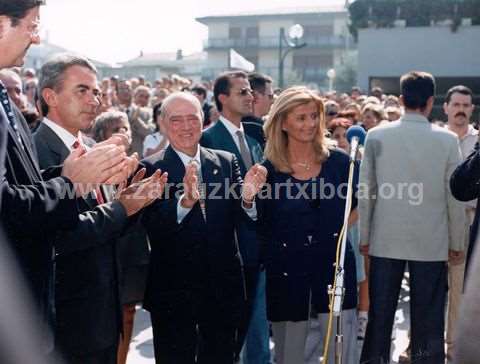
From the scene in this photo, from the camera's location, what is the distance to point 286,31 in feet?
203

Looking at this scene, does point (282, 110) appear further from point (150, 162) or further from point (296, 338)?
point (296, 338)

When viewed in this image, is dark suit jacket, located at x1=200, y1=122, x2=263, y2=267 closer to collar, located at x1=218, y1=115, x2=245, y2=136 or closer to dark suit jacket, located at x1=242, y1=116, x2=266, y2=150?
collar, located at x1=218, y1=115, x2=245, y2=136

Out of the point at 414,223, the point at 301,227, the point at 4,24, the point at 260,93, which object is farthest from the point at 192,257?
the point at 260,93

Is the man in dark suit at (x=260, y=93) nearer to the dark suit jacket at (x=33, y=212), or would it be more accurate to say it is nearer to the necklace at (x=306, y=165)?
the necklace at (x=306, y=165)

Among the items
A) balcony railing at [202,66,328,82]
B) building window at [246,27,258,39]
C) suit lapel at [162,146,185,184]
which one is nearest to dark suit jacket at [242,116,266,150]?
suit lapel at [162,146,185,184]

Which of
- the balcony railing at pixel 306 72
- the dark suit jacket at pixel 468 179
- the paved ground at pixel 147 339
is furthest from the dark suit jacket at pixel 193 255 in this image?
the balcony railing at pixel 306 72

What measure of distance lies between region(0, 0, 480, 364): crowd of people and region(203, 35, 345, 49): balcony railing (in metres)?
57.7

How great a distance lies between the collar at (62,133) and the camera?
3.16m

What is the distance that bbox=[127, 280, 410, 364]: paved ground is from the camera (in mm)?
5301

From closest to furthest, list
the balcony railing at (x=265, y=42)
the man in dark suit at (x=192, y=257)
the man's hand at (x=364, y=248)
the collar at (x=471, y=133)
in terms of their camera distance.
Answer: the man in dark suit at (x=192, y=257), the man's hand at (x=364, y=248), the collar at (x=471, y=133), the balcony railing at (x=265, y=42)

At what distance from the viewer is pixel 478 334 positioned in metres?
1.28

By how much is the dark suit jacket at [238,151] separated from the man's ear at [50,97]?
1507 mm

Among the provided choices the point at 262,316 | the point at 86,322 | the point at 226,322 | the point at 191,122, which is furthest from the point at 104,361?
the point at 262,316

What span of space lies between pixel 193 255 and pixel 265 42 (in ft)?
198
